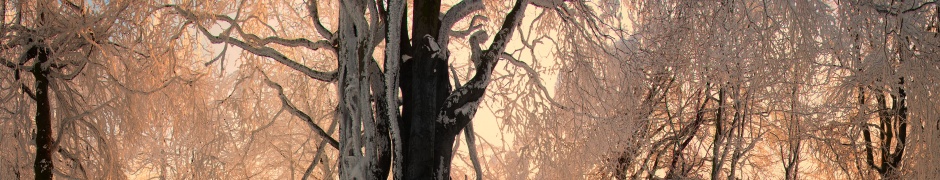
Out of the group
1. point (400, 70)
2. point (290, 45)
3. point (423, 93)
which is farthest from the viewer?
point (290, 45)

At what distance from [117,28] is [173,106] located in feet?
2.31

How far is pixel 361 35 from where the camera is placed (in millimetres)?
3893

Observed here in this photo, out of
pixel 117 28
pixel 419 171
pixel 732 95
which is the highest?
pixel 732 95

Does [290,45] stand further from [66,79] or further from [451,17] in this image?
[66,79]

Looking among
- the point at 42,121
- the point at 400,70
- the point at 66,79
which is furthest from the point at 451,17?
the point at 42,121

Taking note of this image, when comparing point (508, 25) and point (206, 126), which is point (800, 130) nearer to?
point (508, 25)

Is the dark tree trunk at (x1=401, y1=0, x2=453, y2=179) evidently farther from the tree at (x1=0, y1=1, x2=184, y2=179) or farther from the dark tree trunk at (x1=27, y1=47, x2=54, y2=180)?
the dark tree trunk at (x1=27, y1=47, x2=54, y2=180)

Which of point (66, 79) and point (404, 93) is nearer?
point (404, 93)

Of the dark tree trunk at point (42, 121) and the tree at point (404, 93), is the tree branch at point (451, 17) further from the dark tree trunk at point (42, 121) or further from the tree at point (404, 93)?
the dark tree trunk at point (42, 121)

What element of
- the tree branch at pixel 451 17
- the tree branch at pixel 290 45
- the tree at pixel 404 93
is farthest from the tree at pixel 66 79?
the tree branch at pixel 451 17

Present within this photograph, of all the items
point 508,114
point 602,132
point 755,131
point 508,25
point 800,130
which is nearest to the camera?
point 508,25

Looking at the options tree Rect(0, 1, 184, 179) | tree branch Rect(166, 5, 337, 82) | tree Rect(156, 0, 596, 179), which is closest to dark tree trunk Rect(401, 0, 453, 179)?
tree Rect(156, 0, 596, 179)

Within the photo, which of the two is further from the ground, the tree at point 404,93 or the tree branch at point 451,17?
the tree branch at point 451,17

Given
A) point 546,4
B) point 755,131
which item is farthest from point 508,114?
point 755,131
